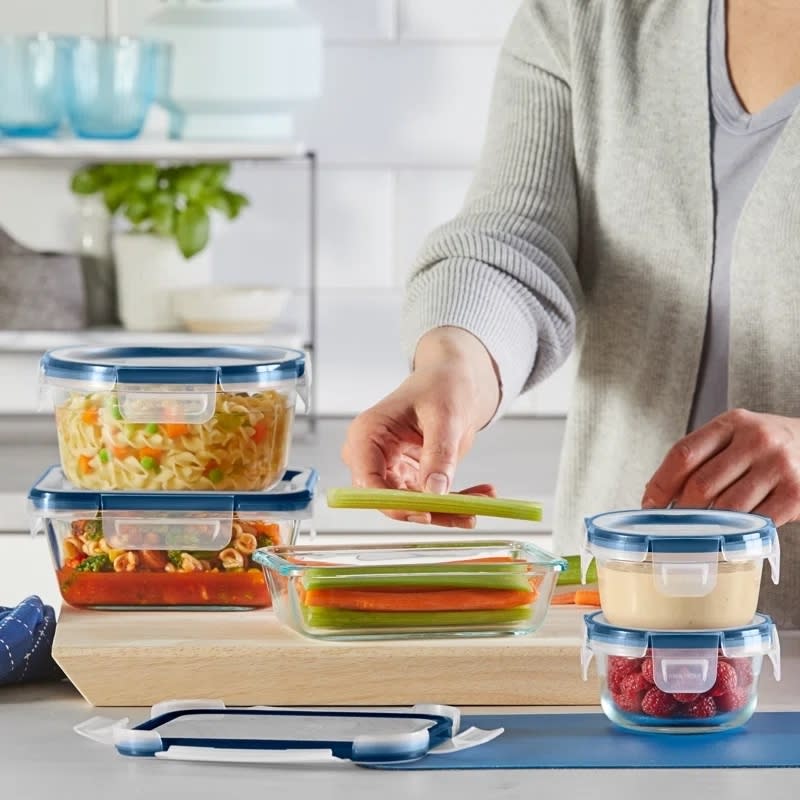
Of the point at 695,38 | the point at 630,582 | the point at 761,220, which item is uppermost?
the point at 695,38

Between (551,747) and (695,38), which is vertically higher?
(695,38)

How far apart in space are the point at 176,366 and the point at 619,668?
0.40 metres

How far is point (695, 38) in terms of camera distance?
1.54 meters

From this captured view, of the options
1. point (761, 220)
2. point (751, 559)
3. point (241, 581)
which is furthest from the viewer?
point (761, 220)

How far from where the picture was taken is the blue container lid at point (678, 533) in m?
0.92

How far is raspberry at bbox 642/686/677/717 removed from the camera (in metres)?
0.94

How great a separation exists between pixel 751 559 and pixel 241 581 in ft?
1.25

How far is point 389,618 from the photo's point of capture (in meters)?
1.03

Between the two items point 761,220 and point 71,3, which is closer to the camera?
point 761,220

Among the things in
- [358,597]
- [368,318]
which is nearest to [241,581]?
[358,597]

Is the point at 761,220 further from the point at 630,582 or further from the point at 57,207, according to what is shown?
the point at 57,207

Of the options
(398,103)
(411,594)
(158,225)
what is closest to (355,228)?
(398,103)

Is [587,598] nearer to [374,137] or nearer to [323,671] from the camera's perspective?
[323,671]

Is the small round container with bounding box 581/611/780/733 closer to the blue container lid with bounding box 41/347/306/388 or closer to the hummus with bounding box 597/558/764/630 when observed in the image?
the hummus with bounding box 597/558/764/630
